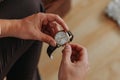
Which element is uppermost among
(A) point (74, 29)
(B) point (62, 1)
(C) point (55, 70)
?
(B) point (62, 1)

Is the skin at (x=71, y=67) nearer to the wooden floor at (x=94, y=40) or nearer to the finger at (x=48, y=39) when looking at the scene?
the finger at (x=48, y=39)

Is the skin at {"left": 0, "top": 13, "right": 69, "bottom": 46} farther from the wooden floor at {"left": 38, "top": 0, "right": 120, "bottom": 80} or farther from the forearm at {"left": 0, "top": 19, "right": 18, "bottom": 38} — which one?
the wooden floor at {"left": 38, "top": 0, "right": 120, "bottom": 80}

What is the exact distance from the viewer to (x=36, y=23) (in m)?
0.89

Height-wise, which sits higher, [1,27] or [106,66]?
[1,27]

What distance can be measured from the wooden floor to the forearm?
52 centimetres

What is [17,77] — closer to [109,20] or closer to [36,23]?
[36,23]

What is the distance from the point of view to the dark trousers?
0.90 meters

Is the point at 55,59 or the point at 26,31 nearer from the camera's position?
the point at 26,31

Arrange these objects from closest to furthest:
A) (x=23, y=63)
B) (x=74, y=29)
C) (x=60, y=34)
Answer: (x=60, y=34), (x=23, y=63), (x=74, y=29)

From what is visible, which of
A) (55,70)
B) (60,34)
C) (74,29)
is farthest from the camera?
(74,29)

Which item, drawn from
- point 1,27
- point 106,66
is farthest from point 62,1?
point 1,27

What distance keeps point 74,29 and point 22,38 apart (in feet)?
2.16

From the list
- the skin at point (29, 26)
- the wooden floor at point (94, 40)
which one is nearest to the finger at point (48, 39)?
the skin at point (29, 26)

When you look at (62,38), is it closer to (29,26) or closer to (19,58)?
(29,26)
